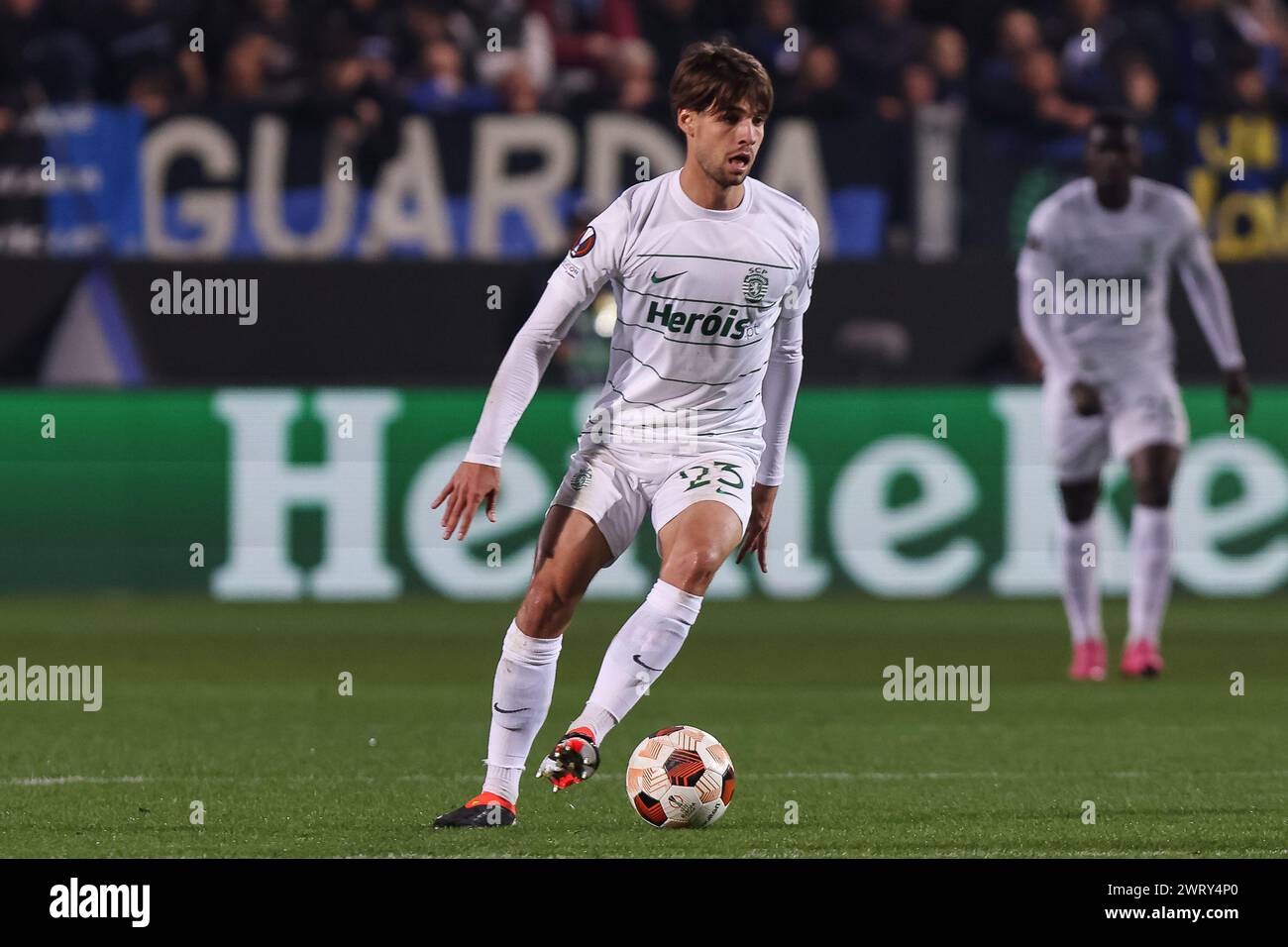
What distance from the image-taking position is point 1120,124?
11453 mm

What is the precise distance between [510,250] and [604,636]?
10.7 feet

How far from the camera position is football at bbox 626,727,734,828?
252 inches

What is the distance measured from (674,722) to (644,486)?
3.04 metres

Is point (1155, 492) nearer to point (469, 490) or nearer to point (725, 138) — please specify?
point (725, 138)

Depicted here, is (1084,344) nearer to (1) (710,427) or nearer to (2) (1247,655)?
(2) (1247,655)

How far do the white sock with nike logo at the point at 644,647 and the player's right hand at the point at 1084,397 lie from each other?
5.57m

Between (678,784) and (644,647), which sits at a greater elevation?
(644,647)

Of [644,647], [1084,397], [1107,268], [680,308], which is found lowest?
[644,647]

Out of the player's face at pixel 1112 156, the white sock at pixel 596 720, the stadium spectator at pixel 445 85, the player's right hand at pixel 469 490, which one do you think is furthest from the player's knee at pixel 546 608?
the stadium spectator at pixel 445 85

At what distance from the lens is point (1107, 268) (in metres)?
11.6

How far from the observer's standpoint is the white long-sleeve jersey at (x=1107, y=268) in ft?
37.8

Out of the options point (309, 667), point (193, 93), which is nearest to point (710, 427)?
point (309, 667)

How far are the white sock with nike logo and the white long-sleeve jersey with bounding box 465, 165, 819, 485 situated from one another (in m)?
0.46

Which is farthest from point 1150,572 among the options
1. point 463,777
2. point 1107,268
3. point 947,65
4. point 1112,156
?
point 947,65
